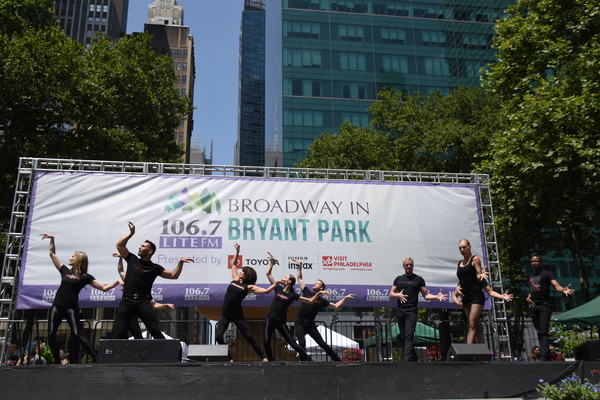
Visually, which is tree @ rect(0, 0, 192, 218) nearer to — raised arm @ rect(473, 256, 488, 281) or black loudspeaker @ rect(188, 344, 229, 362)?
black loudspeaker @ rect(188, 344, 229, 362)

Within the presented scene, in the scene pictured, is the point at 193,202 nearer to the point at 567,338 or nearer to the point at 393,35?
the point at 567,338

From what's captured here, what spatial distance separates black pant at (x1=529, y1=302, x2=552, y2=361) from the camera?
8.69 metres

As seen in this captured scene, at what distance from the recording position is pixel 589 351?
7.72m

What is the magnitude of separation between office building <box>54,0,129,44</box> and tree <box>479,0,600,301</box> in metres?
88.7

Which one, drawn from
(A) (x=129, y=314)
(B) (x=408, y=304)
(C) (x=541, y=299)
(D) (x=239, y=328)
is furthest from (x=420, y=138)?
(A) (x=129, y=314)

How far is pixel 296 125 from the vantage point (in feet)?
194

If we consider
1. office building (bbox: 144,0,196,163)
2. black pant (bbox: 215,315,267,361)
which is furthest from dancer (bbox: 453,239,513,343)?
office building (bbox: 144,0,196,163)

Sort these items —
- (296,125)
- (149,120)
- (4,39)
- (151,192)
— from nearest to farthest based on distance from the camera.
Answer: (151,192), (4,39), (149,120), (296,125)

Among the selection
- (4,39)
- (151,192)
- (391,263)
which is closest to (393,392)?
(391,263)

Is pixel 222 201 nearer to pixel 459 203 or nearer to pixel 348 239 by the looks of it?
pixel 348 239

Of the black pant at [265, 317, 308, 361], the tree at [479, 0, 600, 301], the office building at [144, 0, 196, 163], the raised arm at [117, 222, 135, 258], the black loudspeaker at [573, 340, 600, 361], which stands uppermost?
the office building at [144, 0, 196, 163]

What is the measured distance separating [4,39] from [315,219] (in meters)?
13.9

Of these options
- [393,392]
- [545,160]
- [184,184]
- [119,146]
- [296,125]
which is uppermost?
[296,125]

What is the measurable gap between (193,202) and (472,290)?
606cm
